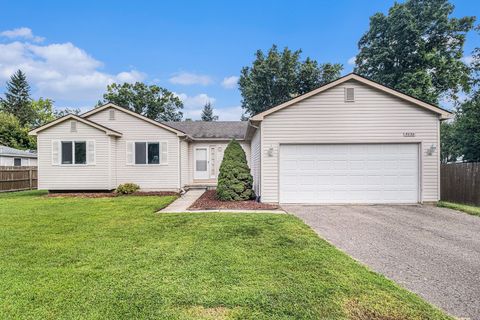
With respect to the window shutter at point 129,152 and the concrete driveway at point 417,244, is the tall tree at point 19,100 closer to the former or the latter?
the window shutter at point 129,152

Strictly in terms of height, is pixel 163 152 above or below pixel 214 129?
below

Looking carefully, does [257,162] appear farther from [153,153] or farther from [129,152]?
[129,152]

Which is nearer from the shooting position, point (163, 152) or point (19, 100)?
point (163, 152)

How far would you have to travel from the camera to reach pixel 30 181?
58.6 ft

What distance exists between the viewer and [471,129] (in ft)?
61.0

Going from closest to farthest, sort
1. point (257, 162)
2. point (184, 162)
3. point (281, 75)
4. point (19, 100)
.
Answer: point (257, 162) < point (184, 162) < point (281, 75) < point (19, 100)

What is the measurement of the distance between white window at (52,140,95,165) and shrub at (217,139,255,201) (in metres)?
6.86

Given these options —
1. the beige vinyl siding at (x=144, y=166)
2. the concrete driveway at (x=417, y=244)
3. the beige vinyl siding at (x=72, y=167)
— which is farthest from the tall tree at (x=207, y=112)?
the concrete driveway at (x=417, y=244)

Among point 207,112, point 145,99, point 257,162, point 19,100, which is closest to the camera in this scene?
point 257,162

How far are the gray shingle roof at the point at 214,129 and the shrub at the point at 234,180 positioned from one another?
20.3 feet

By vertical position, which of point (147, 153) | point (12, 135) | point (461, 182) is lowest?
point (461, 182)

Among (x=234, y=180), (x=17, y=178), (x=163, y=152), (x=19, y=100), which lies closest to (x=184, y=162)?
(x=163, y=152)

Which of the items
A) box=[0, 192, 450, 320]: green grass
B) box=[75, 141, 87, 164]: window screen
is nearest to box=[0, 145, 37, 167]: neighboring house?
box=[75, 141, 87, 164]: window screen

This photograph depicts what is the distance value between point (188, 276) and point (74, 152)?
1204 centimetres
